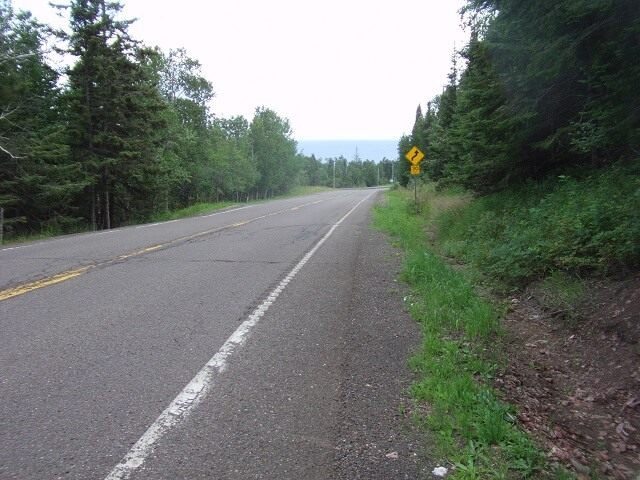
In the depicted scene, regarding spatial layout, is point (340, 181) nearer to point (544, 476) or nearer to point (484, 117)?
point (484, 117)

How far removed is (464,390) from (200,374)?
210 centimetres

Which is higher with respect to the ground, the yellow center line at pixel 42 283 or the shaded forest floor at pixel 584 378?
the yellow center line at pixel 42 283

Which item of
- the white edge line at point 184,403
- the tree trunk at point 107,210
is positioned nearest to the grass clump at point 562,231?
the white edge line at point 184,403

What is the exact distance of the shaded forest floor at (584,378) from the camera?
277cm

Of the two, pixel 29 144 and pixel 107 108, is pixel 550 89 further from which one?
pixel 107 108

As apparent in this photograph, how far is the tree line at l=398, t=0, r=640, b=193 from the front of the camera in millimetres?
5871

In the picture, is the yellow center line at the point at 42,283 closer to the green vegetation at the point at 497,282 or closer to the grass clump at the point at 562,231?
the green vegetation at the point at 497,282

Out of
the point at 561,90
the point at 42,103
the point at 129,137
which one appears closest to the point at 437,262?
the point at 561,90

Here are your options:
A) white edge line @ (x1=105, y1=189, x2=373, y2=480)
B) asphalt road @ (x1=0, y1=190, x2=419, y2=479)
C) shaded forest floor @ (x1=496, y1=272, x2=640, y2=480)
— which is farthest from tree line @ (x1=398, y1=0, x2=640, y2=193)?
white edge line @ (x1=105, y1=189, x2=373, y2=480)

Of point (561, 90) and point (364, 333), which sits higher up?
point (561, 90)

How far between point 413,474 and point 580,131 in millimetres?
7414

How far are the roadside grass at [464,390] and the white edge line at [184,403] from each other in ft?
5.33

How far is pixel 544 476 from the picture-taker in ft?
7.99

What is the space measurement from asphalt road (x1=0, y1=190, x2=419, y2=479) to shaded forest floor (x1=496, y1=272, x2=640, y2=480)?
0.99 m
